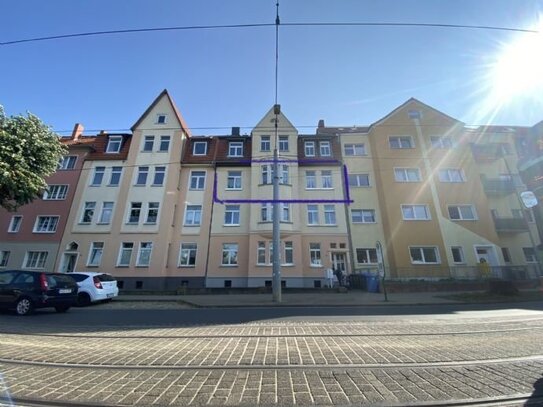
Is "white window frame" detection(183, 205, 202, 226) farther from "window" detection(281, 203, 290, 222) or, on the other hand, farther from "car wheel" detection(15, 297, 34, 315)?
"car wheel" detection(15, 297, 34, 315)

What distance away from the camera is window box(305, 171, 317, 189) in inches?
956

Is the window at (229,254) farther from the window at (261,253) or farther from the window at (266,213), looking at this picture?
the window at (266,213)

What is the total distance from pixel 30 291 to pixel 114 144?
1999 centimetres

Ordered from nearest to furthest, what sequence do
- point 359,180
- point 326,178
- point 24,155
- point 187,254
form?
point 24,155, point 187,254, point 326,178, point 359,180

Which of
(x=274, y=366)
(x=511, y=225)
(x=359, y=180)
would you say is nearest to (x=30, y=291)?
(x=274, y=366)

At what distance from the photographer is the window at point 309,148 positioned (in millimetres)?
25906

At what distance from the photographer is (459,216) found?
23.2 m

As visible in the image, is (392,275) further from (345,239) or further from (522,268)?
(522,268)

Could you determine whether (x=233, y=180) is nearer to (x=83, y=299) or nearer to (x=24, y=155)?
(x=24, y=155)

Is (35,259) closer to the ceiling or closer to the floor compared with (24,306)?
closer to the ceiling

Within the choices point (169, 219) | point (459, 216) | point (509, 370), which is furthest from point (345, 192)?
point (509, 370)

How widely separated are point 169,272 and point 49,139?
512 inches

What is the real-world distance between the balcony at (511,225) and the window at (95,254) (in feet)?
114

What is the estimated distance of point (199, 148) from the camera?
26781 mm
